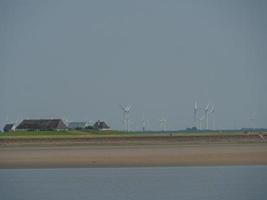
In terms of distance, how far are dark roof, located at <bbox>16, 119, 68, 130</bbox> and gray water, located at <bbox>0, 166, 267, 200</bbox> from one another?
55.1 metres

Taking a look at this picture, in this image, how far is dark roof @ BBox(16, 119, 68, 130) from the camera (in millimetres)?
→ 90669

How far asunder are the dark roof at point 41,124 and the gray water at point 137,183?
181 feet

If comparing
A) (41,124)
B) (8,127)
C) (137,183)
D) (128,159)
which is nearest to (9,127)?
(8,127)

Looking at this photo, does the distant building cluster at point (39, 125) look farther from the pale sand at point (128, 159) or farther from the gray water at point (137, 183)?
the gray water at point (137, 183)

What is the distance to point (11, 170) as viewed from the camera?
35.9 meters

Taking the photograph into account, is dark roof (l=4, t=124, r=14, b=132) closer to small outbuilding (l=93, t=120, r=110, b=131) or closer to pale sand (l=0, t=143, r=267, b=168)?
small outbuilding (l=93, t=120, r=110, b=131)

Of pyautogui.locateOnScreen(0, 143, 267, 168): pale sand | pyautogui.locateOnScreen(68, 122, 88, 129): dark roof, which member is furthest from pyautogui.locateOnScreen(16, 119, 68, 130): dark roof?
pyautogui.locateOnScreen(0, 143, 267, 168): pale sand

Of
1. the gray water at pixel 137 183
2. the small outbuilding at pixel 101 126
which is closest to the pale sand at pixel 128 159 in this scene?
the gray water at pixel 137 183

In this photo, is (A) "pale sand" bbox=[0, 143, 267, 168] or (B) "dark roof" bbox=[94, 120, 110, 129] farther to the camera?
(B) "dark roof" bbox=[94, 120, 110, 129]

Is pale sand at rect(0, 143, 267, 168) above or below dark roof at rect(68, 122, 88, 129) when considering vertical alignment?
below

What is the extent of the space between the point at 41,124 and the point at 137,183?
64.6m

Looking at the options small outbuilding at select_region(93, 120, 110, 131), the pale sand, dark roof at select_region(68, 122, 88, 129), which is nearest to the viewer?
the pale sand

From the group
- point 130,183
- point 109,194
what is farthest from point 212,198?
point 130,183

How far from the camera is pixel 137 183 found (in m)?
28.2
